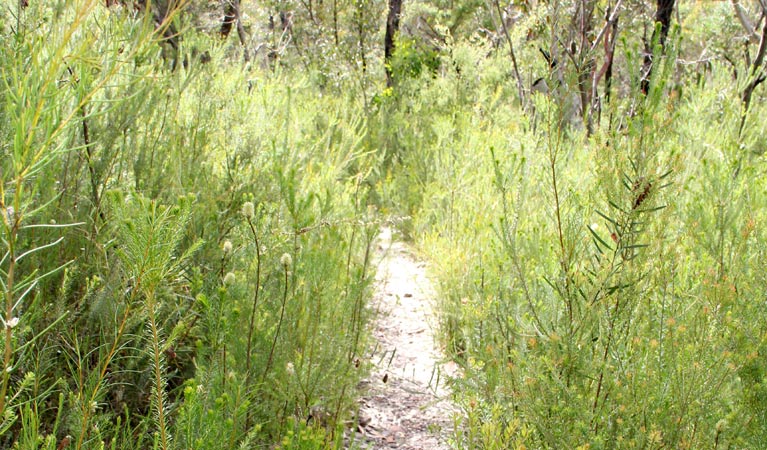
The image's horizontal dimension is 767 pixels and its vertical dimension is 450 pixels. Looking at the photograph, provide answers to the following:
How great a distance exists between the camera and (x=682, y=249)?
9.63 ft

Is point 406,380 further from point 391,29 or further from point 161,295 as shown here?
point 391,29

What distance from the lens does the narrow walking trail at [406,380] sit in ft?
8.80

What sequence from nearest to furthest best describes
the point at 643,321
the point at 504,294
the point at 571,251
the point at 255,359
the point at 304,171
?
1. the point at 571,251
2. the point at 255,359
3. the point at 643,321
4. the point at 504,294
5. the point at 304,171

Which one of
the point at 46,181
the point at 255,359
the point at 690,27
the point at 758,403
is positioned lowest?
the point at 255,359

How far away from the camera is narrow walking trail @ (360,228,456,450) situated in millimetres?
2684

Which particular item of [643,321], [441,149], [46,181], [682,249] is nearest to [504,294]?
[643,321]

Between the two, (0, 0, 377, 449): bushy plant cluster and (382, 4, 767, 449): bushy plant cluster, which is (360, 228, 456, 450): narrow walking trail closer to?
(0, 0, 377, 449): bushy plant cluster

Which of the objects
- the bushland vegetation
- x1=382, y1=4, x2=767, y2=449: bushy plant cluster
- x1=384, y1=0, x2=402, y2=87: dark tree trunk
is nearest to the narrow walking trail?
the bushland vegetation

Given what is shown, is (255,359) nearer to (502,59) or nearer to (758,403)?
(758,403)

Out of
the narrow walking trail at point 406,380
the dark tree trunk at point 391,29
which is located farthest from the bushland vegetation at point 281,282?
the dark tree trunk at point 391,29

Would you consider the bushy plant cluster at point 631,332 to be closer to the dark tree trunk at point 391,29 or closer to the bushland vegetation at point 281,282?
the bushland vegetation at point 281,282

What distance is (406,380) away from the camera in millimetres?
3195

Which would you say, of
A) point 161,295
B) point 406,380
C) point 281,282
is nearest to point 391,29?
point 406,380

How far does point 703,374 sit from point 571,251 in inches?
18.6
